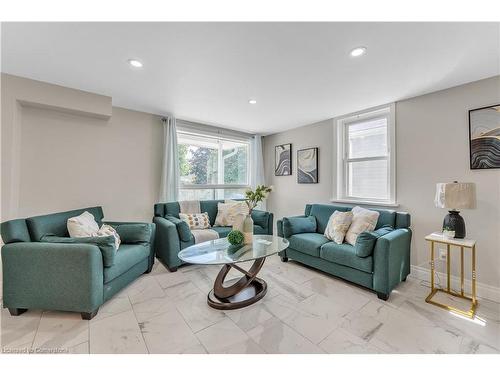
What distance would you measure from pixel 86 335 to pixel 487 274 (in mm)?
3750

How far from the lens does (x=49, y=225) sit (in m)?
2.18

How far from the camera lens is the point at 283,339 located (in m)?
1.58

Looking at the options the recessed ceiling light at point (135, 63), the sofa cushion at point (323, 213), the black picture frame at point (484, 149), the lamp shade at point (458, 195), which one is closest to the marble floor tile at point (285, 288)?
the sofa cushion at point (323, 213)

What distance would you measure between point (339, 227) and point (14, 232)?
3.27 m

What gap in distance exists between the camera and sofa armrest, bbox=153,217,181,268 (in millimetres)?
2740

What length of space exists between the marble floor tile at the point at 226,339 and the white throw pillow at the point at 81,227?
5.29 feet

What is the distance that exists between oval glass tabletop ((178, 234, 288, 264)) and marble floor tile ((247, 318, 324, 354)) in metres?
0.54

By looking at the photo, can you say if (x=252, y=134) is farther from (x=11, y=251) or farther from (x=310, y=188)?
→ (x=11, y=251)

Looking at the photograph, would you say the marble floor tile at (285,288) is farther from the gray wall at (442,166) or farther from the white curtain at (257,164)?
the white curtain at (257,164)

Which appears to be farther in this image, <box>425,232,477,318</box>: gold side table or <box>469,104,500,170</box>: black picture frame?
<box>469,104,500,170</box>: black picture frame

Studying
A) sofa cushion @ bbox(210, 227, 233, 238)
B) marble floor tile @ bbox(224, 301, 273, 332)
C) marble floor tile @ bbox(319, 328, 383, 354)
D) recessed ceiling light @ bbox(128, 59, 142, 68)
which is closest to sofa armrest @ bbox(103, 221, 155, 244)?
sofa cushion @ bbox(210, 227, 233, 238)

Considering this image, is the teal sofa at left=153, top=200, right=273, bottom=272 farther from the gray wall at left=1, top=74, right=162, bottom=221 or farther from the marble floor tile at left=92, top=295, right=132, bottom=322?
the marble floor tile at left=92, top=295, right=132, bottom=322

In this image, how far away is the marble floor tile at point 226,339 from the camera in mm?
1478

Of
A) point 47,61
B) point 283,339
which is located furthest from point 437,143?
point 47,61
